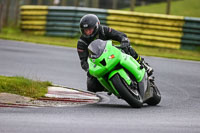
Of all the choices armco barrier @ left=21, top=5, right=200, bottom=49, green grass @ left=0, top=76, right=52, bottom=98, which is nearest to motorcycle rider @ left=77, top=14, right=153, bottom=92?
green grass @ left=0, top=76, right=52, bottom=98

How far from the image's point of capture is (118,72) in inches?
332

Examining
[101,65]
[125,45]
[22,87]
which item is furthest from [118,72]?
[22,87]

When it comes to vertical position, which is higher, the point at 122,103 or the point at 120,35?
the point at 120,35

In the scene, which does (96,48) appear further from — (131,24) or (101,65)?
(131,24)

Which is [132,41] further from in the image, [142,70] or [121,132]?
[121,132]

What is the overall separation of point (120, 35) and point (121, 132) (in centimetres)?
322

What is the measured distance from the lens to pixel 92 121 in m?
7.22

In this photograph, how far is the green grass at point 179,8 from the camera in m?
29.9

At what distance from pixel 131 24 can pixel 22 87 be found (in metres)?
12.0

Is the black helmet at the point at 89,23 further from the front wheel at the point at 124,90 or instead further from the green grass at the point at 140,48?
the green grass at the point at 140,48

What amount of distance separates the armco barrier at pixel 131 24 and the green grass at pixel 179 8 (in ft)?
27.3

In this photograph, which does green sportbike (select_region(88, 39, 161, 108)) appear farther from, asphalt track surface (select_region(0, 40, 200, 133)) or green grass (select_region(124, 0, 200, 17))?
green grass (select_region(124, 0, 200, 17))

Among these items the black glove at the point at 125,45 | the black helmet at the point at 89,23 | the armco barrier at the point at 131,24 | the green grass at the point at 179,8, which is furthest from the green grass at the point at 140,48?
the green grass at the point at 179,8

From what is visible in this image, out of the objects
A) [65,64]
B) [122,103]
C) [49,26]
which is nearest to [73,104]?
[122,103]
